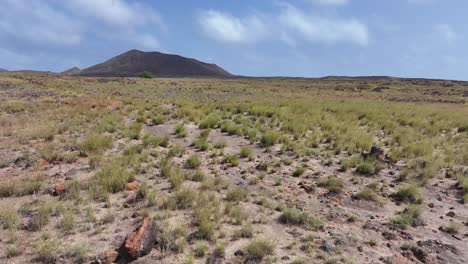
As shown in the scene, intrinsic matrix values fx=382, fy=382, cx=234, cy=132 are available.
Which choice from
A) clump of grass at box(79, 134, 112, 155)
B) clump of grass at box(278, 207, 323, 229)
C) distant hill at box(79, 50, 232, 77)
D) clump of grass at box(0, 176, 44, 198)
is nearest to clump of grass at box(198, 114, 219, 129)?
clump of grass at box(79, 134, 112, 155)

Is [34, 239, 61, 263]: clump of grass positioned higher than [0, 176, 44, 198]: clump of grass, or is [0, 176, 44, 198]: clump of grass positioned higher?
[0, 176, 44, 198]: clump of grass

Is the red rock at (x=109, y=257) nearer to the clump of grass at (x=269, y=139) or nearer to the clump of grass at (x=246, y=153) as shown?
the clump of grass at (x=246, y=153)

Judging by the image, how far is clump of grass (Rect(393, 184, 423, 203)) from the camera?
7988 mm

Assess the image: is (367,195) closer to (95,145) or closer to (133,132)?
(95,145)

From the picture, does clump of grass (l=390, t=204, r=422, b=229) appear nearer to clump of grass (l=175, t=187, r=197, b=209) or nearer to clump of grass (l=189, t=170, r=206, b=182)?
clump of grass (l=175, t=187, r=197, b=209)

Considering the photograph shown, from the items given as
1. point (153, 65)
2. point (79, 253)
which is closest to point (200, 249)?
point (79, 253)

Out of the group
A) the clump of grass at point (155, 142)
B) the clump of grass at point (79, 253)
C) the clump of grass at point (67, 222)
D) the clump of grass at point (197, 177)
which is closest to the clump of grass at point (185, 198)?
the clump of grass at point (197, 177)

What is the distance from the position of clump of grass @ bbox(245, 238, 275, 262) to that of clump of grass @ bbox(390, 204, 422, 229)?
102 inches

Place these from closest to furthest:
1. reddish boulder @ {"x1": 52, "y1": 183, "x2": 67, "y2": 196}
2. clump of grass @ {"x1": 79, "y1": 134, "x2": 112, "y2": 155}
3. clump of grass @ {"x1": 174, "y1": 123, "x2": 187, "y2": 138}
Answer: reddish boulder @ {"x1": 52, "y1": 183, "x2": 67, "y2": 196} < clump of grass @ {"x1": 79, "y1": 134, "x2": 112, "y2": 155} < clump of grass @ {"x1": 174, "y1": 123, "x2": 187, "y2": 138}

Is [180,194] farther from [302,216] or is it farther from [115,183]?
[302,216]

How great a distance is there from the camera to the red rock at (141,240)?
516 cm

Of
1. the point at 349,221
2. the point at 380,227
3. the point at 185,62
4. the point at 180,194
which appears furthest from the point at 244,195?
the point at 185,62

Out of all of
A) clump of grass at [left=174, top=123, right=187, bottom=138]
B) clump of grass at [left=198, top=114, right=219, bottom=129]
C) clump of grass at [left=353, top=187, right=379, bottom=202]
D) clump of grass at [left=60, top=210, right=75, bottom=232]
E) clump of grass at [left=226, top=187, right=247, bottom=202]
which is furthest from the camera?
clump of grass at [left=198, top=114, right=219, bottom=129]

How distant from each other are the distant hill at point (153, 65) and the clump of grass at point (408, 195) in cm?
14603
